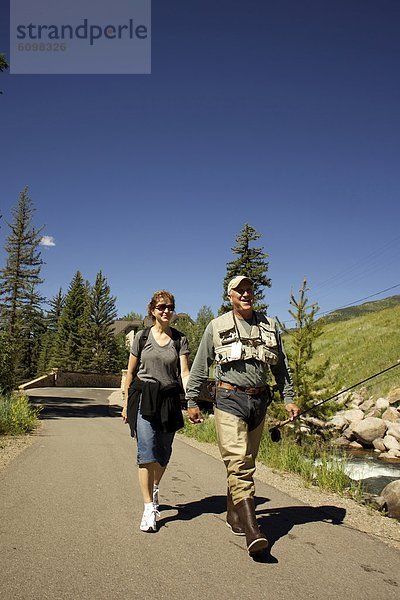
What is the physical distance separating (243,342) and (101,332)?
60.1m

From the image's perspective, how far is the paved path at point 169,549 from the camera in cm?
311

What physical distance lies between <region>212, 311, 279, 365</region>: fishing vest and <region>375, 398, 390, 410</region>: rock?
2116 cm

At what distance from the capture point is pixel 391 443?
1686 centimetres

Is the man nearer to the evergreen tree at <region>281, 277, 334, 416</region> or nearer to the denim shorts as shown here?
the denim shorts

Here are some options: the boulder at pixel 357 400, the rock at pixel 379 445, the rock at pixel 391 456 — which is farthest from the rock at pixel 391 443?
the boulder at pixel 357 400

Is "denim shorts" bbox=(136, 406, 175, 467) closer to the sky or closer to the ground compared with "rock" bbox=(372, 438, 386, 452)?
closer to the sky

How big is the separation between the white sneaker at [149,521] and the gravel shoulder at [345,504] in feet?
6.53

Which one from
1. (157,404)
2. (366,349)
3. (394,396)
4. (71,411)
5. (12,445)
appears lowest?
(394,396)

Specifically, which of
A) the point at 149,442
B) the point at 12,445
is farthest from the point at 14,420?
the point at 149,442

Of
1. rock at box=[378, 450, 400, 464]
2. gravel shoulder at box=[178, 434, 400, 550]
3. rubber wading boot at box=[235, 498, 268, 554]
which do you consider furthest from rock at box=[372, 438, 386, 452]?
rubber wading boot at box=[235, 498, 268, 554]

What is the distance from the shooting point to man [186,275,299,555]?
4.11 m

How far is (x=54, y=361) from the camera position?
62156mm

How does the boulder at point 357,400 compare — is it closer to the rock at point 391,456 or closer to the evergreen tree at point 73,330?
the rock at point 391,456

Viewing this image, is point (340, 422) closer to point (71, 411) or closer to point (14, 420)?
point (71, 411)
